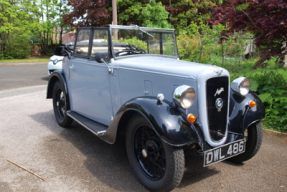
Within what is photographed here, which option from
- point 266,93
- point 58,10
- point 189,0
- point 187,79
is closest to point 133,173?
point 187,79

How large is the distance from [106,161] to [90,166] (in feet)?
0.80

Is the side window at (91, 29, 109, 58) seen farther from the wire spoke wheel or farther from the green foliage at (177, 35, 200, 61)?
→ the green foliage at (177, 35, 200, 61)

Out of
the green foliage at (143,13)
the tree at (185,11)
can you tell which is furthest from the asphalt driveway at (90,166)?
the tree at (185,11)

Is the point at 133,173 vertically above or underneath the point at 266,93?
underneath

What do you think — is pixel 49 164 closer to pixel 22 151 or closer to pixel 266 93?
pixel 22 151

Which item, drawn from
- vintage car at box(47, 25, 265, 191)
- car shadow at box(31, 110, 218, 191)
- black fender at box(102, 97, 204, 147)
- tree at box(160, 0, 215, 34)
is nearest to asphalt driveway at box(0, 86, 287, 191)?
car shadow at box(31, 110, 218, 191)

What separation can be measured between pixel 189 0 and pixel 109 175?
71.2 feet

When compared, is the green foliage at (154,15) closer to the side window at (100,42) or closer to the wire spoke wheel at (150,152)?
the side window at (100,42)

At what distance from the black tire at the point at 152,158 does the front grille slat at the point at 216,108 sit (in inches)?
22.8

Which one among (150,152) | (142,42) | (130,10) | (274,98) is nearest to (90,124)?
(150,152)

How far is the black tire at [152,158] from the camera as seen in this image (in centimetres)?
247

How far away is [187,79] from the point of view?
2.74 meters

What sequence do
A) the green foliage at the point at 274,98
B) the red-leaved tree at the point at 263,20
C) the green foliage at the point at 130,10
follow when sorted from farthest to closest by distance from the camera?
Result: the green foliage at the point at 130,10 < the green foliage at the point at 274,98 < the red-leaved tree at the point at 263,20

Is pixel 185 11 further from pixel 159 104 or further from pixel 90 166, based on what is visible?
pixel 159 104
